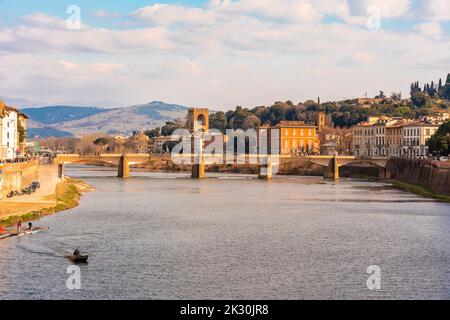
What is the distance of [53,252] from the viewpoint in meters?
31.4

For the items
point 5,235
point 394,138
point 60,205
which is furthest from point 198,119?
point 5,235

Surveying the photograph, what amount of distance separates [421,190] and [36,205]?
120 ft

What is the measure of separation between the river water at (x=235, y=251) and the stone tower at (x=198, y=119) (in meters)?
109

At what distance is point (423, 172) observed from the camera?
74812mm

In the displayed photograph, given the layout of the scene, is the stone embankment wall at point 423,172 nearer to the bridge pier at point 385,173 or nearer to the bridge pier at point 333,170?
the bridge pier at point 385,173

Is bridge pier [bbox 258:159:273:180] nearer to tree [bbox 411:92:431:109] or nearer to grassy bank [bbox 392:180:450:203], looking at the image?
grassy bank [bbox 392:180:450:203]

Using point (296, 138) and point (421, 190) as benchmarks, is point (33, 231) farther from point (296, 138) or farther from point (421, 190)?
point (296, 138)

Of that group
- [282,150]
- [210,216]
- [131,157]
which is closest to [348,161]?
[131,157]

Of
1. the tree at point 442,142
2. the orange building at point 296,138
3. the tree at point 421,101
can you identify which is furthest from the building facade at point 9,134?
the tree at point 421,101

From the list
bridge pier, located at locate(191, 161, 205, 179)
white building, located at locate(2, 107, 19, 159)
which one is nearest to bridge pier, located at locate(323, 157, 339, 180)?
A: bridge pier, located at locate(191, 161, 205, 179)

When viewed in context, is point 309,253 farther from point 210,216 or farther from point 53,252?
point 210,216

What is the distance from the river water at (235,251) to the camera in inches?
1006

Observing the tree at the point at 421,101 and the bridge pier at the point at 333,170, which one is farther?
the tree at the point at 421,101
